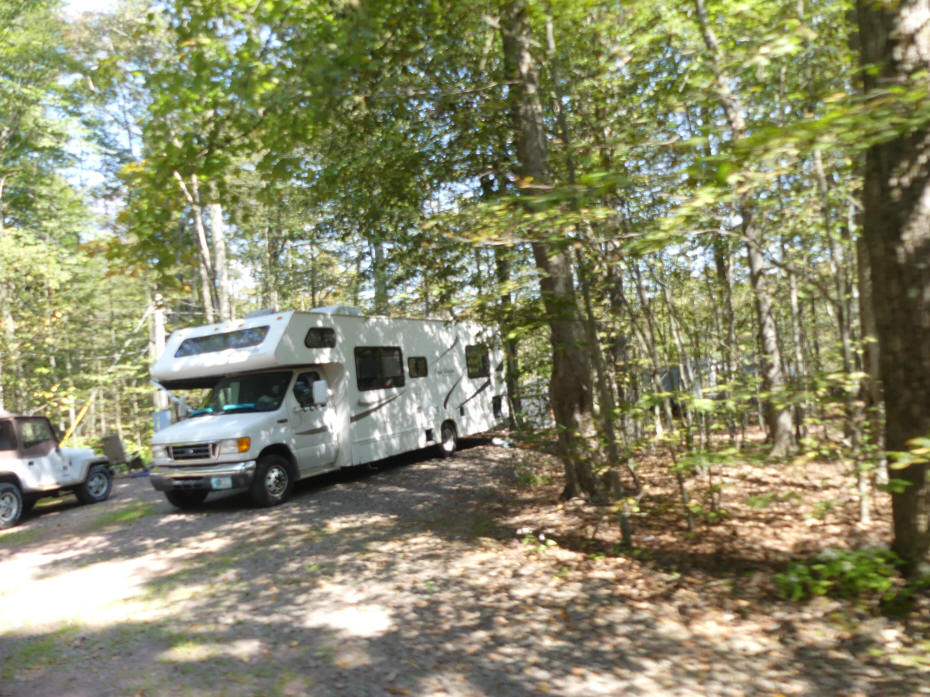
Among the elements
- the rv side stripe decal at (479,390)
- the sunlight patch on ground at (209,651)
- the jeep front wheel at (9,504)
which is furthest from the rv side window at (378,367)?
the sunlight patch on ground at (209,651)

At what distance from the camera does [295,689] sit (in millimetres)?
3826

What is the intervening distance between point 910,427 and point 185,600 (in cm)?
580

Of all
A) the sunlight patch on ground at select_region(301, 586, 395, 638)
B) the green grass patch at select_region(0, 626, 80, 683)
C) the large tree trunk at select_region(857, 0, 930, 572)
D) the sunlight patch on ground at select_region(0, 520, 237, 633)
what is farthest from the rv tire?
the large tree trunk at select_region(857, 0, 930, 572)

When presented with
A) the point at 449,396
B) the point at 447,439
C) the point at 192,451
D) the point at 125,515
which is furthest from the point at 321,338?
the point at 447,439

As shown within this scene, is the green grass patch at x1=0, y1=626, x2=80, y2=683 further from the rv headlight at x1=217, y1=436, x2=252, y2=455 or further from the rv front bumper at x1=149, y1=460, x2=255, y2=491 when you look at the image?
the rv headlight at x1=217, y1=436, x2=252, y2=455

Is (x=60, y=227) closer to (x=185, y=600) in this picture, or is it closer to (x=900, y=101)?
(x=185, y=600)

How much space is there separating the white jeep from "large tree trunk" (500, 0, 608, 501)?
28.9ft

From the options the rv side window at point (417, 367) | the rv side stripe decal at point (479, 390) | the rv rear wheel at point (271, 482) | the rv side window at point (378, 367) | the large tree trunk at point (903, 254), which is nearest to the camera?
the large tree trunk at point (903, 254)

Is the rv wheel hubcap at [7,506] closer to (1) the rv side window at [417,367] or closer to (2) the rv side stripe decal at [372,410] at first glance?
(2) the rv side stripe decal at [372,410]

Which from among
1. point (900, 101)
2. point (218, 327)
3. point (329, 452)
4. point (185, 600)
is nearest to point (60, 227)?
point (218, 327)

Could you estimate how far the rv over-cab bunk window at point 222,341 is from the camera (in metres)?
10.0

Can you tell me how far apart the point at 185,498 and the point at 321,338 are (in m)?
3.31

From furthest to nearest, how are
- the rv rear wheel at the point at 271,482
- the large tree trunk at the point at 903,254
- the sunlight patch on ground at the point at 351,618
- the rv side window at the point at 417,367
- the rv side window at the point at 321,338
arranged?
the rv side window at the point at 417,367
the rv side window at the point at 321,338
the rv rear wheel at the point at 271,482
the sunlight patch on ground at the point at 351,618
the large tree trunk at the point at 903,254

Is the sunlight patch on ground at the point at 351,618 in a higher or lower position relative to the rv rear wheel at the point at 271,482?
lower
